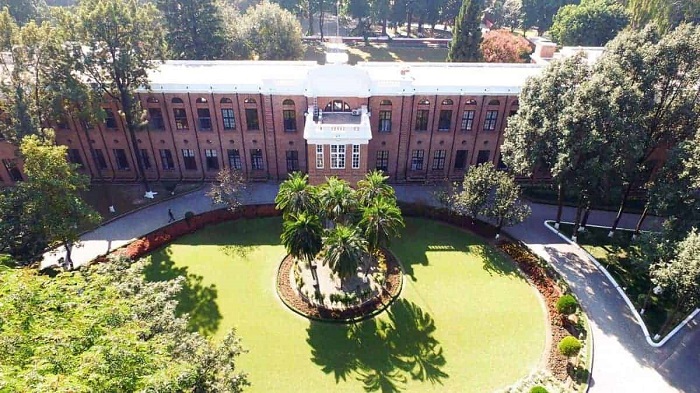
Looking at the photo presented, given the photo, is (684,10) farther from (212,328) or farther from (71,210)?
(71,210)

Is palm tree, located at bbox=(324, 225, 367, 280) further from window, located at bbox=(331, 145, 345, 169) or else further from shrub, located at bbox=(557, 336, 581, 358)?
shrub, located at bbox=(557, 336, 581, 358)

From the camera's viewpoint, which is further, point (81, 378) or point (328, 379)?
point (328, 379)

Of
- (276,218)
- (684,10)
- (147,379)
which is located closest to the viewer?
(147,379)

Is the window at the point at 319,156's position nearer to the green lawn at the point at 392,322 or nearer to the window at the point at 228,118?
the green lawn at the point at 392,322

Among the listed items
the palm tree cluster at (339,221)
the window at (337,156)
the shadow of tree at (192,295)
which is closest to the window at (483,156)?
the window at (337,156)

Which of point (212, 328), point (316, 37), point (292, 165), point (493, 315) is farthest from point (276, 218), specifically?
point (316, 37)

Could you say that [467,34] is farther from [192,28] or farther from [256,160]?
[192,28]

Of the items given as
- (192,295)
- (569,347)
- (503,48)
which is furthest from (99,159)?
(503,48)

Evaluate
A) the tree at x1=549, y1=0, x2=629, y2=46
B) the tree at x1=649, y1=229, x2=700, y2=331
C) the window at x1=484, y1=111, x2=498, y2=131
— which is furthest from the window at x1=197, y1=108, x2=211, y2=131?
the tree at x1=549, y1=0, x2=629, y2=46
